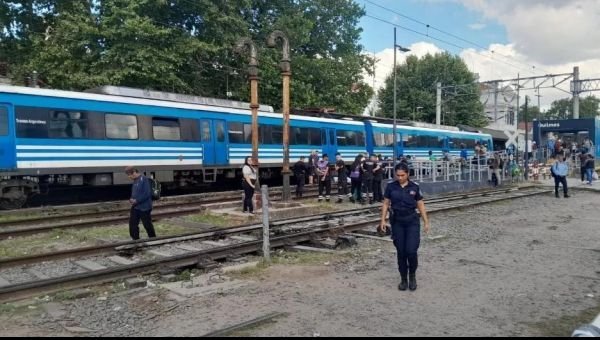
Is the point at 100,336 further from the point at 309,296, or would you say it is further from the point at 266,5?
the point at 266,5

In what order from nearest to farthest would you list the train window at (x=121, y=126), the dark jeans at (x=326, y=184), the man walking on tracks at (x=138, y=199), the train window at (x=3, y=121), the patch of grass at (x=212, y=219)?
1. the man walking on tracks at (x=138, y=199)
2. the patch of grass at (x=212, y=219)
3. the train window at (x=3, y=121)
4. the train window at (x=121, y=126)
5. the dark jeans at (x=326, y=184)

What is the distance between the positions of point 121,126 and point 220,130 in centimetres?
415

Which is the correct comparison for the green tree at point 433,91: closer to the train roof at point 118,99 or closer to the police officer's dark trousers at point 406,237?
the train roof at point 118,99

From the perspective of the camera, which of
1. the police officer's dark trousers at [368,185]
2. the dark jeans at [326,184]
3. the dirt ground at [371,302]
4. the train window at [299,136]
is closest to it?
the dirt ground at [371,302]

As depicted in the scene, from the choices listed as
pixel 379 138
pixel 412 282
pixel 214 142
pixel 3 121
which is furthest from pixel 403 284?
pixel 379 138

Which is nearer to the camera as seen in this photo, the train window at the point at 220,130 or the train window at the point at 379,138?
the train window at the point at 220,130

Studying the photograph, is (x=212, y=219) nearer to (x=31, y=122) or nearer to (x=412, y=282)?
(x=31, y=122)

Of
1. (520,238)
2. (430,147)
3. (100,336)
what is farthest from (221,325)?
(430,147)

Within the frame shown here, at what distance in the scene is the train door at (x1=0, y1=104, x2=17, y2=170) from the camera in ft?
45.0

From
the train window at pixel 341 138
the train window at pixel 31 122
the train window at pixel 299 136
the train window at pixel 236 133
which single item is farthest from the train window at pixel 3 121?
the train window at pixel 341 138

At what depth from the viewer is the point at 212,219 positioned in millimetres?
13430

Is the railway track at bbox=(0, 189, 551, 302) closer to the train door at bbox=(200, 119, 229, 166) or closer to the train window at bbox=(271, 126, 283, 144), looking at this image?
the train door at bbox=(200, 119, 229, 166)

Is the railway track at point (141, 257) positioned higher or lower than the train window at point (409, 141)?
lower

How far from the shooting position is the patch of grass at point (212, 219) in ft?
42.6
